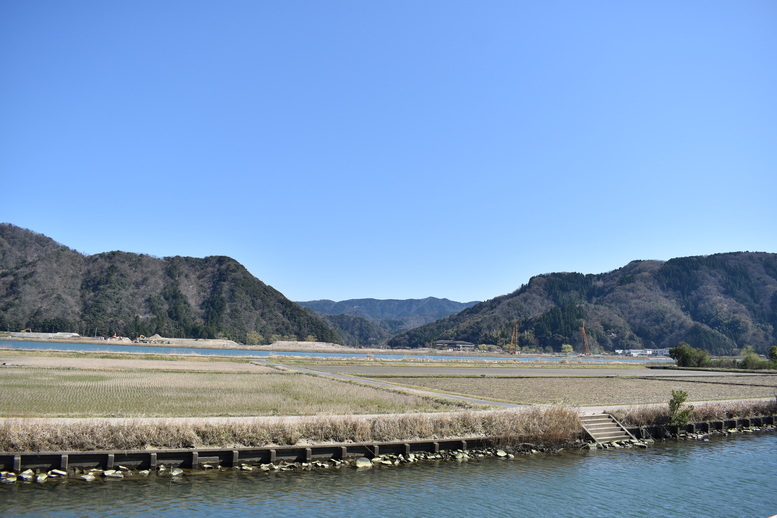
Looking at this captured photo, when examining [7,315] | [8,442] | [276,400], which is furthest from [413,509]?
[7,315]

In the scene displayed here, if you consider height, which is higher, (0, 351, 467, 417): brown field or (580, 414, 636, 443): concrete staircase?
(0, 351, 467, 417): brown field

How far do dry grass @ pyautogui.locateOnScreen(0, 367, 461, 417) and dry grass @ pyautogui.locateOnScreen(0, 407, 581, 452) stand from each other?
388cm

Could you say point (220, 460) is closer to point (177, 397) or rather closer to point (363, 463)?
point (363, 463)

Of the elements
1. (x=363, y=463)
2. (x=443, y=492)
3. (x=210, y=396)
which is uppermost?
(x=210, y=396)

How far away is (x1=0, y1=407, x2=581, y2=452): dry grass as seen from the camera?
54.2ft

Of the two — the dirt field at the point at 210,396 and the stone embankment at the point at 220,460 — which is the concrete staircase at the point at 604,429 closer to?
the dirt field at the point at 210,396

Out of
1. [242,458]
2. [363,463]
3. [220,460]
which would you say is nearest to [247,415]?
[242,458]

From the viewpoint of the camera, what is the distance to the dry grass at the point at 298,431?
16516 millimetres

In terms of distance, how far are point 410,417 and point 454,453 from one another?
221cm

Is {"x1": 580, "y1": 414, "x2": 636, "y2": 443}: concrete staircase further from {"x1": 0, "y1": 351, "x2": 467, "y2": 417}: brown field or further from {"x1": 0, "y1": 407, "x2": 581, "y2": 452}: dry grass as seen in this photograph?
{"x1": 0, "y1": 351, "x2": 467, "y2": 417}: brown field

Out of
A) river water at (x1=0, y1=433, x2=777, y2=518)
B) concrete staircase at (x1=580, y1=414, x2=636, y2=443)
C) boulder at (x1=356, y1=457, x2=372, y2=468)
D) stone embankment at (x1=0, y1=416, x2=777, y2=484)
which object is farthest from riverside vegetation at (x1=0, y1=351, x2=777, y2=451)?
river water at (x1=0, y1=433, x2=777, y2=518)

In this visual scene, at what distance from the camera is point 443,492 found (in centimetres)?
1602

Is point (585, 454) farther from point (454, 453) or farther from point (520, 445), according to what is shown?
point (454, 453)

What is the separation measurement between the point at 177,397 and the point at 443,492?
61.6 ft
